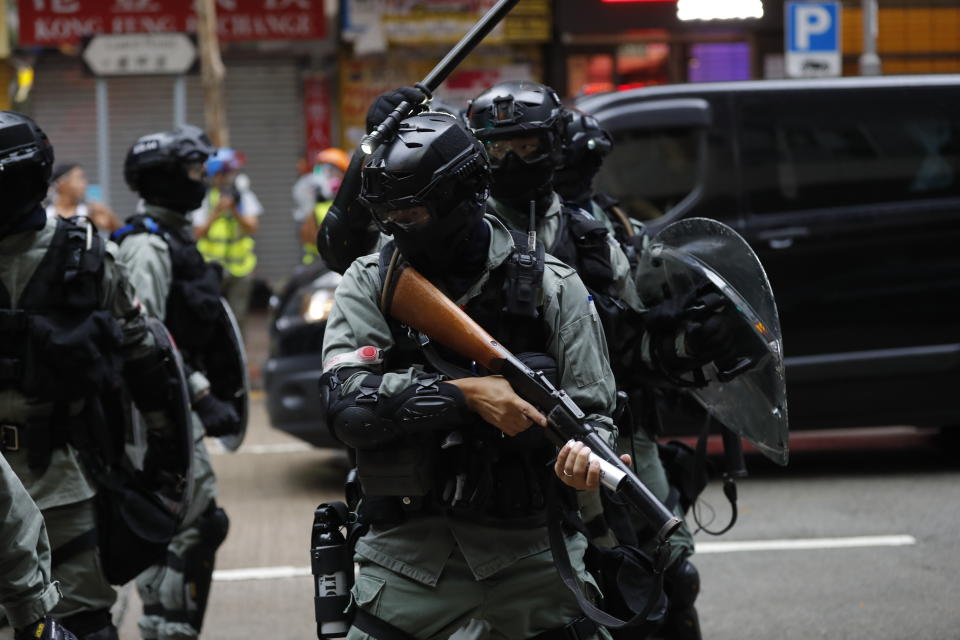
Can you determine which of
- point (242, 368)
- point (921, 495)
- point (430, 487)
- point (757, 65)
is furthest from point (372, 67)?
point (430, 487)

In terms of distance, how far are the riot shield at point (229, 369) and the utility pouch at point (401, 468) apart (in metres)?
2.29

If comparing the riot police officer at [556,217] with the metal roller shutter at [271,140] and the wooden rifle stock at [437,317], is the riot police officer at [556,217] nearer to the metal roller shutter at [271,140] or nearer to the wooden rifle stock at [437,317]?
the wooden rifle stock at [437,317]

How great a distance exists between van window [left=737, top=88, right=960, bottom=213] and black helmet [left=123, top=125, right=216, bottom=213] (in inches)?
139

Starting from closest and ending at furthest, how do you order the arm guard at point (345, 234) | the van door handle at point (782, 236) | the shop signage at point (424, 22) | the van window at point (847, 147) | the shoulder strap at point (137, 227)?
Result: 1. the arm guard at point (345, 234)
2. the shoulder strap at point (137, 227)
3. the van door handle at point (782, 236)
4. the van window at point (847, 147)
5. the shop signage at point (424, 22)

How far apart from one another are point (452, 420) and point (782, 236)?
16.4 ft

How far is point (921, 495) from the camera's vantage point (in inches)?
302

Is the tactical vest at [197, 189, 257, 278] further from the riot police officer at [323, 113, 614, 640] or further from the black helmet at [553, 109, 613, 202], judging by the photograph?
the riot police officer at [323, 113, 614, 640]

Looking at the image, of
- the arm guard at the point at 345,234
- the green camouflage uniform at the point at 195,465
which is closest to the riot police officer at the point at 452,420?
the arm guard at the point at 345,234

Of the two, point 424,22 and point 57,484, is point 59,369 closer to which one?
point 57,484

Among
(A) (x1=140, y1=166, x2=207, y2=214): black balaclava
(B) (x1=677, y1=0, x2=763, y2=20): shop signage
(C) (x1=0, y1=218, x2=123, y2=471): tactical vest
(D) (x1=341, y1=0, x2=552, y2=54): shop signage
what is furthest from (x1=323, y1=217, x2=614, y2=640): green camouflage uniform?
(D) (x1=341, y1=0, x2=552, y2=54): shop signage

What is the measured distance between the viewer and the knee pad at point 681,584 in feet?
14.9

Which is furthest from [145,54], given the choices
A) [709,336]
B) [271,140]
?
[709,336]

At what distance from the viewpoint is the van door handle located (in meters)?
7.67

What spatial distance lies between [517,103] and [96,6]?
13397mm
